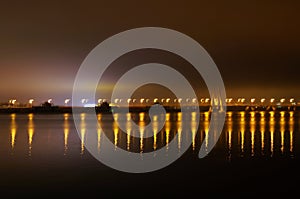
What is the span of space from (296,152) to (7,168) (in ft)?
49.1

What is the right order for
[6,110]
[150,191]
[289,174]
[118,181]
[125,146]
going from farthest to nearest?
[6,110] → [125,146] → [289,174] → [118,181] → [150,191]

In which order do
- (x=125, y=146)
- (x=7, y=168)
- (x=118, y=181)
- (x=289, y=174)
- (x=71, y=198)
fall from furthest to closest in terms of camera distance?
(x=125, y=146) → (x=7, y=168) → (x=289, y=174) → (x=118, y=181) → (x=71, y=198)

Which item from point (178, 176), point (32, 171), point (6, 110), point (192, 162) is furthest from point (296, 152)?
point (6, 110)

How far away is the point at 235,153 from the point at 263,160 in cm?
306

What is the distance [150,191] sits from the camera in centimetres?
1593

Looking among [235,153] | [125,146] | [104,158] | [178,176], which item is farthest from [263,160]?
[125,146]

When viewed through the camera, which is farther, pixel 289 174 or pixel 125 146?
pixel 125 146

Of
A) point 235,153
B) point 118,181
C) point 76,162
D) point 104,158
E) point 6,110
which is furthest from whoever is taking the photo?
point 6,110

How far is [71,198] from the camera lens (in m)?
14.8

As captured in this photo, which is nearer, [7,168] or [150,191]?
[150,191]

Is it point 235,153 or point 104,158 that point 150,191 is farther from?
point 235,153

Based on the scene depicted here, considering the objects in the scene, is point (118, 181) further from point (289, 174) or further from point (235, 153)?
point (235, 153)

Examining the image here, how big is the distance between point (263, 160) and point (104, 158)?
301 inches

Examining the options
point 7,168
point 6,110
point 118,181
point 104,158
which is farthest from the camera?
point 6,110
